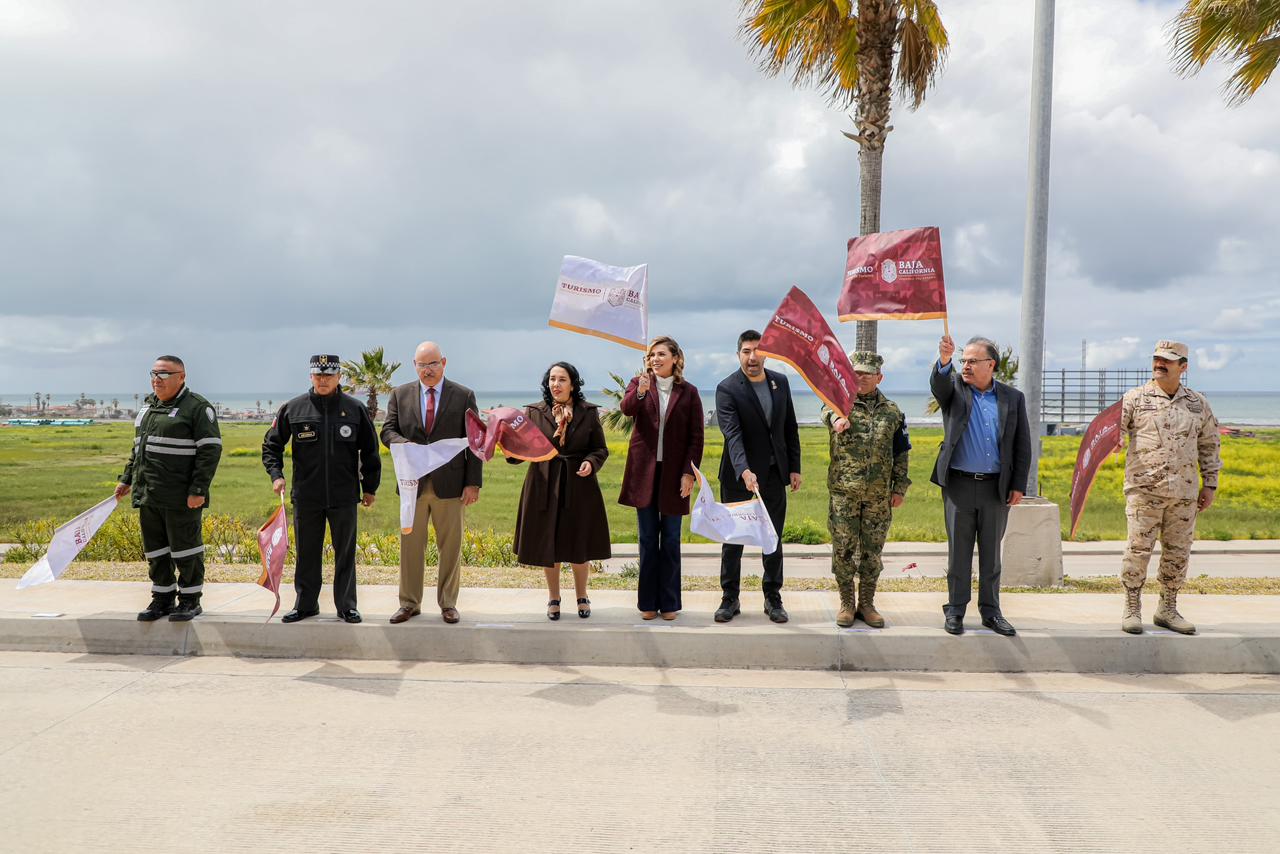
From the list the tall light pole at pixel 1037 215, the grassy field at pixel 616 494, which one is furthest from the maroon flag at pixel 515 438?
the grassy field at pixel 616 494

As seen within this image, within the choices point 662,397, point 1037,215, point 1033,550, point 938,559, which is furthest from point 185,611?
point 938,559

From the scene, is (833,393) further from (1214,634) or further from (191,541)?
(191,541)

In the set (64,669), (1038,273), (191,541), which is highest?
(1038,273)

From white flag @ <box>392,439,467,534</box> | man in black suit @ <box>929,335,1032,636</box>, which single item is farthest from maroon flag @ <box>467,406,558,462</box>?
man in black suit @ <box>929,335,1032,636</box>

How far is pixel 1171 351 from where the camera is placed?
6180 millimetres

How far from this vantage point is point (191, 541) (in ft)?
21.7

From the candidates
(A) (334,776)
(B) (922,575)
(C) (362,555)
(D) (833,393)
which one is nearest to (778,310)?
(D) (833,393)

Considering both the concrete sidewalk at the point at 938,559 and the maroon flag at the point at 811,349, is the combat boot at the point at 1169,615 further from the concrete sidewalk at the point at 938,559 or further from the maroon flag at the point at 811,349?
the concrete sidewalk at the point at 938,559

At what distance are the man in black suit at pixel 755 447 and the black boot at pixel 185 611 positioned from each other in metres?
4.06

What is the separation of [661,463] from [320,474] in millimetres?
2633

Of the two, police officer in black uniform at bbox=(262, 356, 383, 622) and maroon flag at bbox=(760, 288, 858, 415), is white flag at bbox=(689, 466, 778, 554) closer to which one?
maroon flag at bbox=(760, 288, 858, 415)

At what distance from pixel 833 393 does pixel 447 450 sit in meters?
2.95

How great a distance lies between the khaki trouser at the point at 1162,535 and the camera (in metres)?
6.17

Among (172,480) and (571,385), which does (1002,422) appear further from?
(172,480)
